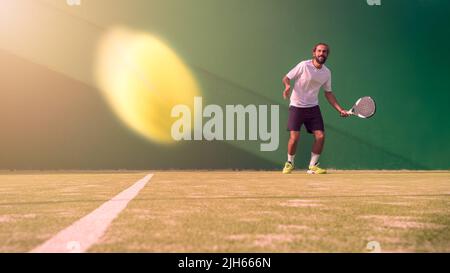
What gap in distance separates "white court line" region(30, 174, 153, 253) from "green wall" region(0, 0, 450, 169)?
651 centimetres

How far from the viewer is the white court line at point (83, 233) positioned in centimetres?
198

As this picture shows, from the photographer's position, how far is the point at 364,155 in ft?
32.3

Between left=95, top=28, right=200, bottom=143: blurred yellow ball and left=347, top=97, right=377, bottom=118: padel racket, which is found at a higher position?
left=95, top=28, right=200, bottom=143: blurred yellow ball

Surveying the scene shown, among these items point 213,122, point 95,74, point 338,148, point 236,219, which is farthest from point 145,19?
point 236,219

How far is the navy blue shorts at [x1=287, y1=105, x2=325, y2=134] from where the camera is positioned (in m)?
7.94

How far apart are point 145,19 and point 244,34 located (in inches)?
66.2

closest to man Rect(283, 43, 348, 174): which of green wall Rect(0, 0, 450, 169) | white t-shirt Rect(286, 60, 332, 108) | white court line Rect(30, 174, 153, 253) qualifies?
white t-shirt Rect(286, 60, 332, 108)

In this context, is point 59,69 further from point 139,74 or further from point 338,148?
point 338,148

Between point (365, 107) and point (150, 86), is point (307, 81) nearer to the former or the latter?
point (365, 107)

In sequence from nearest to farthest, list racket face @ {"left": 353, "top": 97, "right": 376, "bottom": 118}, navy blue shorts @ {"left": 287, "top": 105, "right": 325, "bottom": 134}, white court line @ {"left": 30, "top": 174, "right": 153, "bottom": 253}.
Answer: white court line @ {"left": 30, "top": 174, "right": 153, "bottom": 253}, racket face @ {"left": 353, "top": 97, "right": 376, "bottom": 118}, navy blue shorts @ {"left": 287, "top": 105, "right": 325, "bottom": 134}

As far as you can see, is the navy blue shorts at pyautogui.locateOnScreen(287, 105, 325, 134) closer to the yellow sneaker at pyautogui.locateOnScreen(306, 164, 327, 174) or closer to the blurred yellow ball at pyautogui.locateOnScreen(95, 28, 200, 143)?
the yellow sneaker at pyautogui.locateOnScreen(306, 164, 327, 174)

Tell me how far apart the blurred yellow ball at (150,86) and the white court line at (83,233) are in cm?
640
